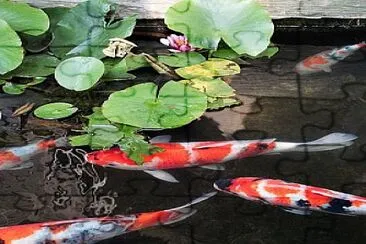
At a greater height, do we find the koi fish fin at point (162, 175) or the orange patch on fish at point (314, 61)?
the orange patch on fish at point (314, 61)

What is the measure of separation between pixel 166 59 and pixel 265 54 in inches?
11.8

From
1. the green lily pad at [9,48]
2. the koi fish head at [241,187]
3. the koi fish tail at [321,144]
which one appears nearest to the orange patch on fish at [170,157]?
the koi fish head at [241,187]

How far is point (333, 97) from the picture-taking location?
2156 millimetres

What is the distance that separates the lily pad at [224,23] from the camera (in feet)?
7.42

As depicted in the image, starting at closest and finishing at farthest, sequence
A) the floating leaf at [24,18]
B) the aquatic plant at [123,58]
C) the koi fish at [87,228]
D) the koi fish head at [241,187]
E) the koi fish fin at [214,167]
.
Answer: the koi fish at [87,228] < the koi fish head at [241,187] < the koi fish fin at [214,167] < the aquatic plant at [123,58] < the floating leaf at [24,18]

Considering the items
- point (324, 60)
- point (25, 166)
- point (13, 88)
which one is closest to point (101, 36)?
point (13, 88)

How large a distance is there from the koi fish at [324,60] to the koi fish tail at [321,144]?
33 cm

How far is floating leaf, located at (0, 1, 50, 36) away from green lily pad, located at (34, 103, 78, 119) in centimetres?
27

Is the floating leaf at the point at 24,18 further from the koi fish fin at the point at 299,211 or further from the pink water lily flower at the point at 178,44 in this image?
the koi fish fin at the point at 299,211

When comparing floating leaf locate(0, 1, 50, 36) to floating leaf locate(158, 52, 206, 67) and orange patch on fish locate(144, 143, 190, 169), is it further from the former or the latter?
orange patch on fish locate(144, 143, 190, 169)

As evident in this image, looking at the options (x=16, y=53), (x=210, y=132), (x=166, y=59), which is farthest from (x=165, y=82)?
(x=16, y=53)

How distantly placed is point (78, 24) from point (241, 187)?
2.65 feet

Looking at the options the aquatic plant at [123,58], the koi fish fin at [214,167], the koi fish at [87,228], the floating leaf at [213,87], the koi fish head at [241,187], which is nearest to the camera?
the koi fish at [87,228]

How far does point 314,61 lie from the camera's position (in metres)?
2.29
